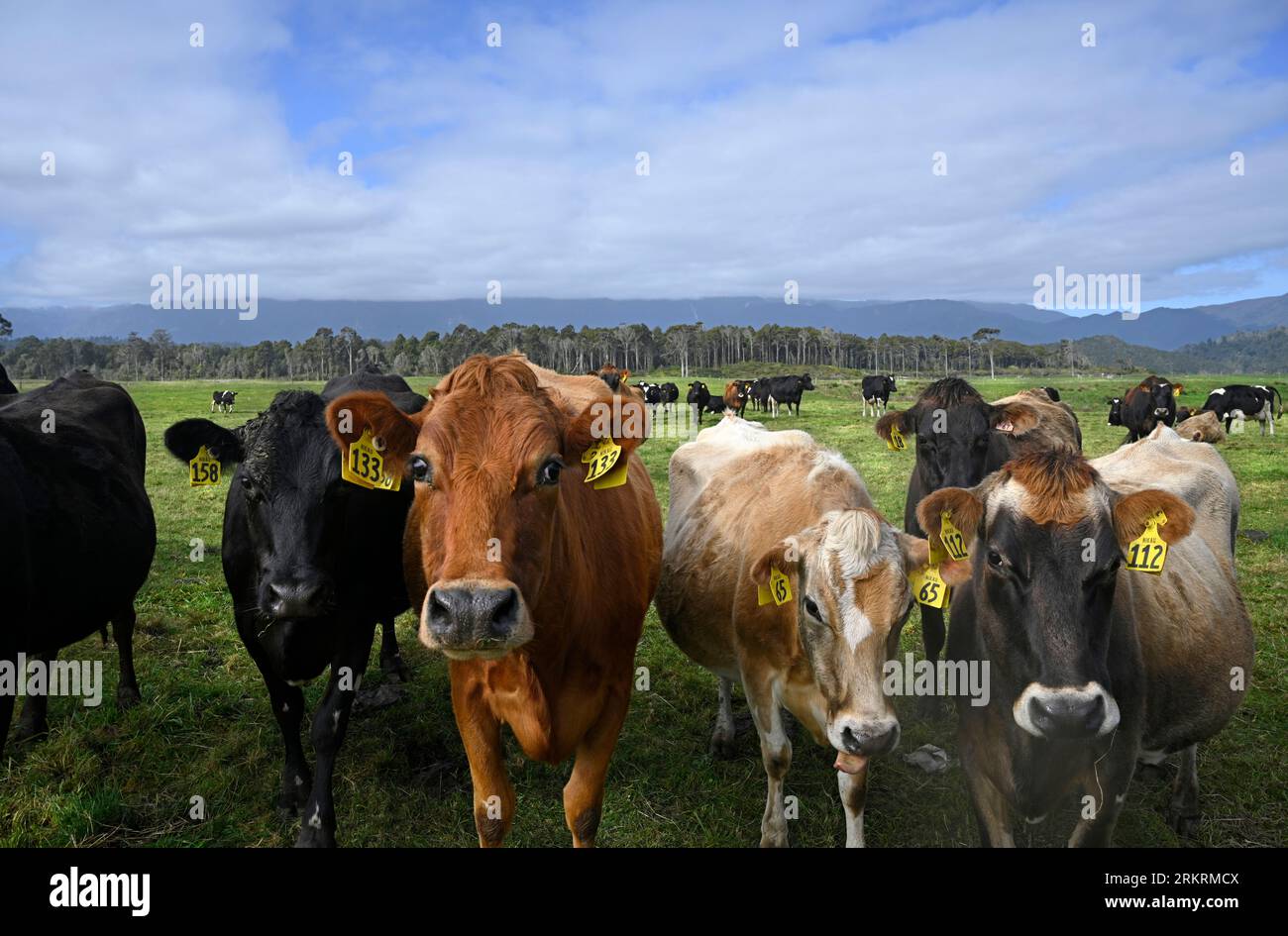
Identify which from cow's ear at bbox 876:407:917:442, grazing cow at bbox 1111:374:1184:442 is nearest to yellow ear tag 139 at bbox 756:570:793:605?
cow's ear at bbox 876:407:917:442

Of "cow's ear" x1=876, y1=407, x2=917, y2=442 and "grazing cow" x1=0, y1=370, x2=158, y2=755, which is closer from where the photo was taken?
"grazing cow" x1=0, y1=370, x2=158, y2=755

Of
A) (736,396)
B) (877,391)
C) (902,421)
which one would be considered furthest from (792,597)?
(877,391)

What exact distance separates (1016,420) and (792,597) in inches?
141

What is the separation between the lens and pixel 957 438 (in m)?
6.52

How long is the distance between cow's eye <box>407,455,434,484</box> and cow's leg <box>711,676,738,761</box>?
3280 mm

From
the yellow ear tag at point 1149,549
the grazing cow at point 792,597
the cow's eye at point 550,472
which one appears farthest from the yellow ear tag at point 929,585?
the cow's eye at point 550,472

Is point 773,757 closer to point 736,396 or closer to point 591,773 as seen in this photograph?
point 591,773

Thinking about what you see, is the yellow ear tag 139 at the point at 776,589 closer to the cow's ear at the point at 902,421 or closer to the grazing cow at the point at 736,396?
the cow's ear at the point at 902,421

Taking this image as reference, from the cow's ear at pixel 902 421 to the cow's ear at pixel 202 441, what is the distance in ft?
18.4

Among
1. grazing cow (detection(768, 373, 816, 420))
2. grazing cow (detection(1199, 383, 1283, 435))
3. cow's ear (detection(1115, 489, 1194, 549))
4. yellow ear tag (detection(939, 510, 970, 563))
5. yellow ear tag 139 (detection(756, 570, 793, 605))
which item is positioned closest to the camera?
cow's ear (detection(1115, 489, 1194, 549))

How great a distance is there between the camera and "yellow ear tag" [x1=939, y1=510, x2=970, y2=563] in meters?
4.04

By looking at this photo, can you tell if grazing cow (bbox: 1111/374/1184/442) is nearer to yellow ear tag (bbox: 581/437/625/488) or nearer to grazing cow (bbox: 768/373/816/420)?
grazing cow (bbox: 768/373/816/420)

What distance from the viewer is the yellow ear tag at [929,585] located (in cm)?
409
